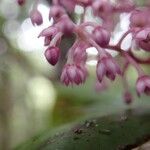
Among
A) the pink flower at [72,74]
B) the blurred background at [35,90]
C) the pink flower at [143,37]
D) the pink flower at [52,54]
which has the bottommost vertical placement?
the blurred background at [35,90]

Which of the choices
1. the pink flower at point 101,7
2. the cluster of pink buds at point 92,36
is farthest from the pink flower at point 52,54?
the pink flower at point 101,7

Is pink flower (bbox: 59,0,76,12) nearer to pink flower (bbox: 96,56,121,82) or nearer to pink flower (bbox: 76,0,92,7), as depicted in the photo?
pink flower (bbox: 76,0,92,7)

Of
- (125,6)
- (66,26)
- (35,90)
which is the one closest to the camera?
(66,26)

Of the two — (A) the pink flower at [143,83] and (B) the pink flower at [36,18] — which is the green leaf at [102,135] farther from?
(B) the pink flower at [36,18]

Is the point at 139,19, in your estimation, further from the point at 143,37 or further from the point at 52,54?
the point at 52,54

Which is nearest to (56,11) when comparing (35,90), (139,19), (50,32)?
(50,32)

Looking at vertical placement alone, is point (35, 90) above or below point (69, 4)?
below

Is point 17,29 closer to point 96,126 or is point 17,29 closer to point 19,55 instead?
point 19,55
